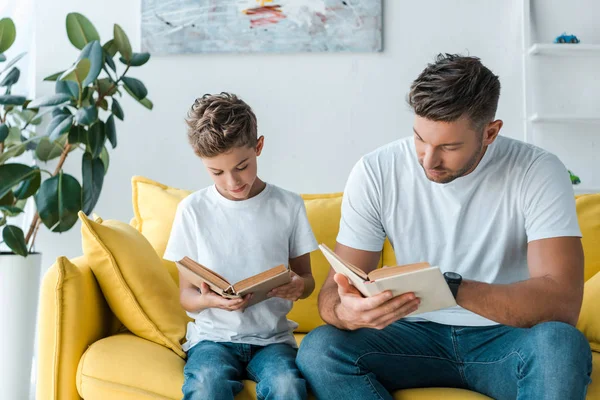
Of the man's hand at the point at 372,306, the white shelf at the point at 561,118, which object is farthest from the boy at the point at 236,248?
the white shelf at the point at 561,118

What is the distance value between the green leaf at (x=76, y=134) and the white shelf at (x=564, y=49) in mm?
1806

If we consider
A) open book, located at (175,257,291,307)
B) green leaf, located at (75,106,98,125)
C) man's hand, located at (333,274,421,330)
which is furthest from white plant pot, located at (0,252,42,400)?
man's hand, located at (333,274,421,330)

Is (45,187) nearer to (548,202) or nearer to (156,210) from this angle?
(156,210)

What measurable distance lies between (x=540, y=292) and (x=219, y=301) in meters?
0.71

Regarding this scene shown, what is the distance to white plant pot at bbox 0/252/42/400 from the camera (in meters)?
2.29

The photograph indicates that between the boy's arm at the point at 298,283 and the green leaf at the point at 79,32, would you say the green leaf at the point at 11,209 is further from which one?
the boy's arm at the point at 298,283

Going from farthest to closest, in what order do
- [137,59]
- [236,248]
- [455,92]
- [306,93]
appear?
Result: [306,93]
[137,59]
[236,248]
[455,92]

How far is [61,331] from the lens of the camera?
5.60 ft

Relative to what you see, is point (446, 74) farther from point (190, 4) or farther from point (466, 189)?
point (190, 4)

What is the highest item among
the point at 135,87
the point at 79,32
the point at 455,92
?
the point at 79,32

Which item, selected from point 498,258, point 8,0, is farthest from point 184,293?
point 8,0

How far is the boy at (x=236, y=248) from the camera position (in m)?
1.63

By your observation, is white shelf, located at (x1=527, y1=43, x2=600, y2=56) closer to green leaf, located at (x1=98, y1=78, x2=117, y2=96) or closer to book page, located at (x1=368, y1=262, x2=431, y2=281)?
green leaf, located at (x1=98, y1=78, x2=117, y2=96)

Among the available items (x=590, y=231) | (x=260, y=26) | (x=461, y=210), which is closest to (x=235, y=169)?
(x=461, y=210)
